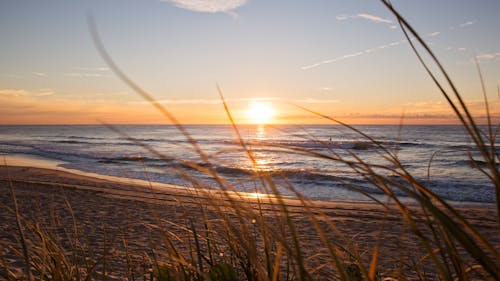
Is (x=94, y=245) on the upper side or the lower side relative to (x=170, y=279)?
lower

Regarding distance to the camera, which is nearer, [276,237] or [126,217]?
[276,237]

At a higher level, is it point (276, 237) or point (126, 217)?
point (276, 237)

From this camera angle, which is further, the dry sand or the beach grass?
the dry sand

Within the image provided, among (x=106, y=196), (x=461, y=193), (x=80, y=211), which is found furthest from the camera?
(x=461, y=193)

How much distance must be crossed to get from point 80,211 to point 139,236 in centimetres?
340

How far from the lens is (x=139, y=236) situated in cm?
693

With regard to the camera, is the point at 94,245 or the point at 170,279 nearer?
the point at 170,279

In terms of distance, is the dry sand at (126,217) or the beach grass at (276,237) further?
the dry sand at (126,217)

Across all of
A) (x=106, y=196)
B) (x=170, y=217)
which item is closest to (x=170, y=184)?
(x=106, y=196)

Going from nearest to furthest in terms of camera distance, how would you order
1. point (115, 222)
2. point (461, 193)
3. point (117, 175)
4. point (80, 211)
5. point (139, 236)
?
point (139, 236) < point (115, 222) < point (80, 211) < point (461, 193) < point (117, 175)

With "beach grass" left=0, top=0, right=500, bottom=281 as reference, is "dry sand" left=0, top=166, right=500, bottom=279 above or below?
below

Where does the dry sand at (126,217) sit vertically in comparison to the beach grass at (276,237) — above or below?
below

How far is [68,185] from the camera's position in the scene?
1409cm

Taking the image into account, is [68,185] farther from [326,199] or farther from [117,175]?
[326,199]
